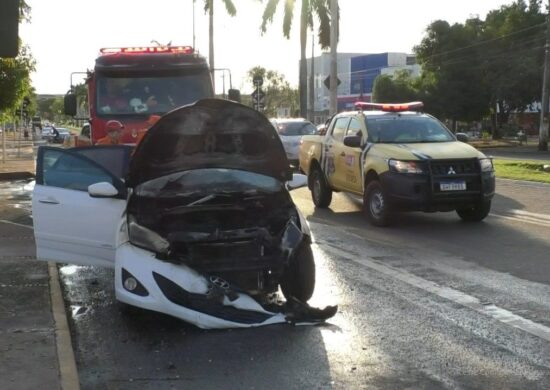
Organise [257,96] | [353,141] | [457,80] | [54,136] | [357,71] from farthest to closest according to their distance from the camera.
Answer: [357,71] < [54,136] < [457,80] < [257,96] < [353,141]

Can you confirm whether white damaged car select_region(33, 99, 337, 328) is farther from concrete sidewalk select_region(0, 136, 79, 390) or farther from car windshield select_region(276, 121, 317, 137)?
car windshield select_region(276, 121, 317, 137)

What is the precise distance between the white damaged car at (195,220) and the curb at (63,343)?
1.44ft

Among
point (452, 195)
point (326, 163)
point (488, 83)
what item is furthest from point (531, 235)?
point (488, 83)

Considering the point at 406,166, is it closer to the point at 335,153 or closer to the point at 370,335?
the point at 335,153

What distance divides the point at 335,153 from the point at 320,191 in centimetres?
103

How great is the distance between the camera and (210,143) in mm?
6184

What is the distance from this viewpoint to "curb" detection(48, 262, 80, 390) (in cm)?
438

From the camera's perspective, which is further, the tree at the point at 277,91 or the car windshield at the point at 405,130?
the tree at the point at 277,91

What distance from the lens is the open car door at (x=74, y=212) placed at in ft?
21.4

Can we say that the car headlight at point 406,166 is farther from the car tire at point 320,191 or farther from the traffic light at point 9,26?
the traffic light at point 9,26

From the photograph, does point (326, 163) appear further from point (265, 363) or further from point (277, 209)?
point (265, 363)

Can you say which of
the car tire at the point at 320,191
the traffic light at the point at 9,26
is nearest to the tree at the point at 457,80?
the car tire at the point at 320,191

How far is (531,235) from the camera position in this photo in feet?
32.3

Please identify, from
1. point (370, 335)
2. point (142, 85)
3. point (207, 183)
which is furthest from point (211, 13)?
point (370, 335)
